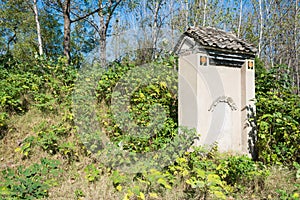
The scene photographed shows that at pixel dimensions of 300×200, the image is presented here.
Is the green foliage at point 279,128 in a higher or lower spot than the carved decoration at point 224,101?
lower

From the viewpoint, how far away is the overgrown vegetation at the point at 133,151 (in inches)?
131

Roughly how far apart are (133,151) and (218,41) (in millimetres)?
2051

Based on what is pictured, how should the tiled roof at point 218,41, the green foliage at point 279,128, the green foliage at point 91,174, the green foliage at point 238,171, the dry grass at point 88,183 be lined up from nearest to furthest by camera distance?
1. the dry grass at point 88,183
2. the green foliage at point 238,171
3. the green foliage at point 91,174
4. the green foliage at point 279,128
5. the tiled roof at point 218,41

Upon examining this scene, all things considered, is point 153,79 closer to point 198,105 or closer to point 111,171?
point 198,105

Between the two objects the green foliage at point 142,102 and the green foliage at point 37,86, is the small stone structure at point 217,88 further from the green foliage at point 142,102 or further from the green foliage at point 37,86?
the green foliage at point 37,86

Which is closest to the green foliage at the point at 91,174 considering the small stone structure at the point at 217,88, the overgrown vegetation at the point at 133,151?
the overgrown vegetation at the point at 133,151

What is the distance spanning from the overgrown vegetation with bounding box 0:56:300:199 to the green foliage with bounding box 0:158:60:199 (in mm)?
11

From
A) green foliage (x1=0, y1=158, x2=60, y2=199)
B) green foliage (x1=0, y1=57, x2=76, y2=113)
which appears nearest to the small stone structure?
green foliage (x1=0, y1=158, x2=60, y2=199)

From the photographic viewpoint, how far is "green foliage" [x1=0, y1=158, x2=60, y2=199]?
3.11 meters

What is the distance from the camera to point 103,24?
14008 millimetres

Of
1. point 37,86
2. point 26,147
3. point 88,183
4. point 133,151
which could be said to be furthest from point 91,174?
point 37,86

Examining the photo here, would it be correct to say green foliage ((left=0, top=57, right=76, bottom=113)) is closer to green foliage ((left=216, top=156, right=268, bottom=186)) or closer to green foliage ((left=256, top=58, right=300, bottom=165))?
green foliage ((left=216, top=156, right=268, bottom=186))

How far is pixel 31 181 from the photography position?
337 centimetres

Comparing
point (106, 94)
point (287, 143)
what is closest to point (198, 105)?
point (287, 143)
